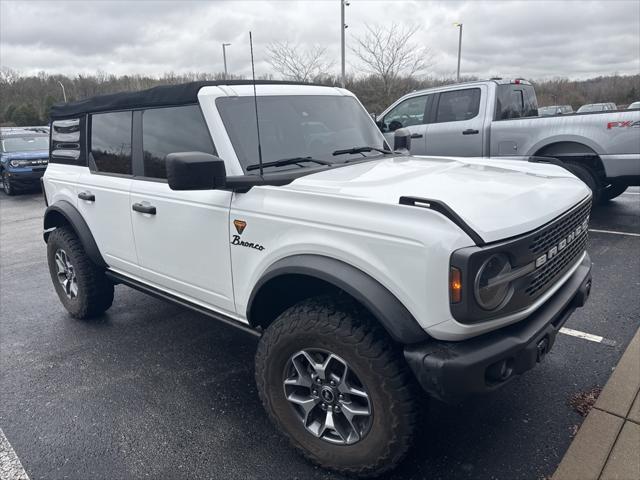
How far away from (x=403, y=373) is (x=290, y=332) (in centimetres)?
59

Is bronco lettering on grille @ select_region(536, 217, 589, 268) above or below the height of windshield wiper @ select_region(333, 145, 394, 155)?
below

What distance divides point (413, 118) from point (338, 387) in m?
6.96

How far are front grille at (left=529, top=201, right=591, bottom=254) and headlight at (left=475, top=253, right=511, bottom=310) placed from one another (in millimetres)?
197

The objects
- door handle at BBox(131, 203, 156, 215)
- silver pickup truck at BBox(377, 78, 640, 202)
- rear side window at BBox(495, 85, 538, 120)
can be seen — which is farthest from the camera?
rear side window at BBox(495, 85, 538, 120)

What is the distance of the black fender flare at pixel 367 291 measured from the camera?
2080 mm

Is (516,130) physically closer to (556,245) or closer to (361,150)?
(361,150)

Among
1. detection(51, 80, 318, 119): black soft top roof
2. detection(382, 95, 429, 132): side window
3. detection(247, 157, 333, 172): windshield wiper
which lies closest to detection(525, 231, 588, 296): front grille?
detection(247, 157, 333, 172): windshield wiper

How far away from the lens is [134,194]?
3506 millimetres

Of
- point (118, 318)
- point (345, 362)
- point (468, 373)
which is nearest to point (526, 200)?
point (468, 373)

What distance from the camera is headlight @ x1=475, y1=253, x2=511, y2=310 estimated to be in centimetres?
199

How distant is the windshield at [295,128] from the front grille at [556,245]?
1.40m

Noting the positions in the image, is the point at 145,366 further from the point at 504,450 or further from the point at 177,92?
the point at 504,450

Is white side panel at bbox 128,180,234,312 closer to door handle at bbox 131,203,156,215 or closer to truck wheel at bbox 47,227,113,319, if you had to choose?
door handle at bbox 131,203,156,215

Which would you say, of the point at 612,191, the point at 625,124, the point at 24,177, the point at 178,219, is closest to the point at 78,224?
the point at 178,219
